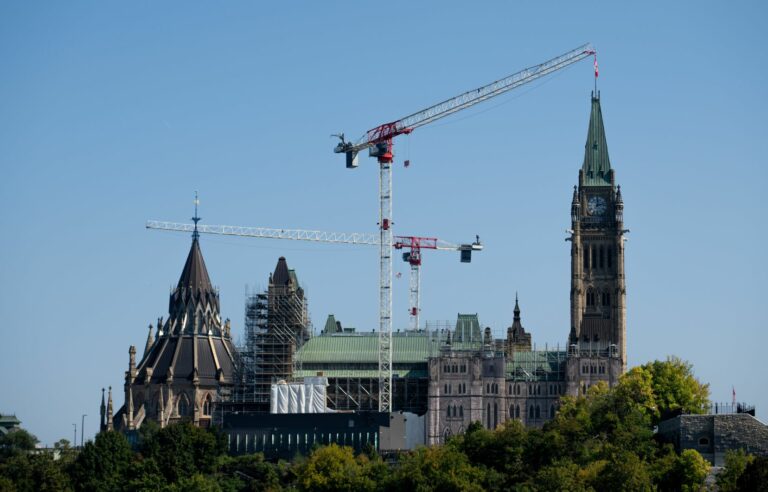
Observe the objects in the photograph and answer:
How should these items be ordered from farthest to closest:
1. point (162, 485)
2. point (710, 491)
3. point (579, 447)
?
point (162, 485)
point (579, 447)
point (710, 491)

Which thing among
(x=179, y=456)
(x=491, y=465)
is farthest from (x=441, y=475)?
(x=179, y=456)

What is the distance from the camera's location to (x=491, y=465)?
570ft

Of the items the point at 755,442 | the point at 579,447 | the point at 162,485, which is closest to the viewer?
the point at 755,442

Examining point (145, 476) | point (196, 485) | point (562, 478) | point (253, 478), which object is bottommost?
point (196, 485)

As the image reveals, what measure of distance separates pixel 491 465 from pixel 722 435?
22292mm

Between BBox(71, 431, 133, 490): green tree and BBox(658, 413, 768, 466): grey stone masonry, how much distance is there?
57708 mm

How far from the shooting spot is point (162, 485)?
189 m

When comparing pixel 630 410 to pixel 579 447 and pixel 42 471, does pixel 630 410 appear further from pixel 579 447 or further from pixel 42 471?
pixel 42 471

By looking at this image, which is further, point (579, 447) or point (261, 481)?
point (261, 481)

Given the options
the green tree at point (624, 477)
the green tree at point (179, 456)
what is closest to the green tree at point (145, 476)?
the green tree at point (179, 456)

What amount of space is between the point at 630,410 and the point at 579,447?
12.4 metres

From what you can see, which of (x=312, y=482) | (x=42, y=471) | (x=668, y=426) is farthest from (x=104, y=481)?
(x=668, y=426)

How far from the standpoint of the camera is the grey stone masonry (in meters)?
160

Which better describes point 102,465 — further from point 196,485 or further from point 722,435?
point 722,435
